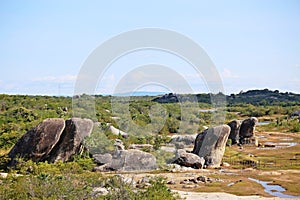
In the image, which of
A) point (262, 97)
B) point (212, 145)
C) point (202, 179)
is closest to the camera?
point (202, 179)

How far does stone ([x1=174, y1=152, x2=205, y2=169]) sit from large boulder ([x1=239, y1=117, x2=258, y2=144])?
21.2 m

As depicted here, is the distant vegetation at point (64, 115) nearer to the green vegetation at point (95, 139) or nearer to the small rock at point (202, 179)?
the green vegetation at point (95, 139)

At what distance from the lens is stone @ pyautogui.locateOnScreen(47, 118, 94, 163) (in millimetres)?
38375

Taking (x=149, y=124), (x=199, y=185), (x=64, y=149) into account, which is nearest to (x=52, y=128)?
(x=64, y=149)

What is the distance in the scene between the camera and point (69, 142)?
38.9 m

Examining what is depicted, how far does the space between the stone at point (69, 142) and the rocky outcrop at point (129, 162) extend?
2989 mm

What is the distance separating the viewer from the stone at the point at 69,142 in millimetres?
38375

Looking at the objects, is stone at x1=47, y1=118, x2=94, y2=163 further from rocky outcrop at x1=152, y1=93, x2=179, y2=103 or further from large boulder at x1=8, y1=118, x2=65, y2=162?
rocky outcrop at x1=152, y1=93, x2=179, y2=103

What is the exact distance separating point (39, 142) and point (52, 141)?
118cm

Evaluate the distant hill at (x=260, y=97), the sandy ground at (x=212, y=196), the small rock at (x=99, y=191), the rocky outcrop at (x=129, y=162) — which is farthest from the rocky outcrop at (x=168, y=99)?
the small rock at (x=99, y=191)

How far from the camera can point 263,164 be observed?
4694 cm

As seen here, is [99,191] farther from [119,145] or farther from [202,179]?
[119,145]

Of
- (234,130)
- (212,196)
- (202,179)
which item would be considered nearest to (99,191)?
(212,196)

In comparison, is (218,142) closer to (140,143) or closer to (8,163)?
(140,143)
